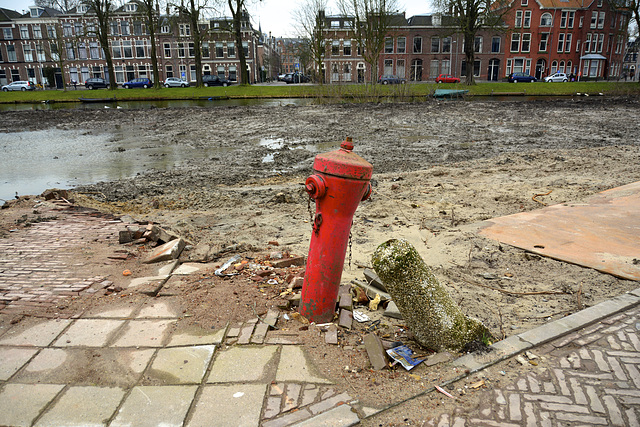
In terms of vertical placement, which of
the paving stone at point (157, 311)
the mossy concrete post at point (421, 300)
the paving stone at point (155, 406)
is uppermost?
the mossy concrete post at point (421, 300)

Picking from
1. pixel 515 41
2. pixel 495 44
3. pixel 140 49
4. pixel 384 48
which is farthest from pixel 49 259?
pixel 140 49

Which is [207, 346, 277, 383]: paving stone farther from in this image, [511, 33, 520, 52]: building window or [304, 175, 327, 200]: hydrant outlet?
[511, 33, 520, 52]: building window

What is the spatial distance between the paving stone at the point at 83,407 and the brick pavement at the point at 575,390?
6.03 feet

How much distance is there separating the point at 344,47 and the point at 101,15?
32574mm

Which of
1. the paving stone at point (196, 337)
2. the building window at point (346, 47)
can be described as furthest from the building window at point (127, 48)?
the paving stone at point (196, 337)

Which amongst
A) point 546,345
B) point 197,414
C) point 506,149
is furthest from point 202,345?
point 506,149

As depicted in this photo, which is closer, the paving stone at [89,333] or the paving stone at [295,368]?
the paving stone at [295,368]

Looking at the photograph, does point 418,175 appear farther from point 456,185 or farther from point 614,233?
point 614,233

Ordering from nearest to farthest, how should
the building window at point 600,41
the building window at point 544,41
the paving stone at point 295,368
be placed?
the paving stone at point 295,368 < the building window at point 544,41 < the building window at point 600,41

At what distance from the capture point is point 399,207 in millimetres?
6383

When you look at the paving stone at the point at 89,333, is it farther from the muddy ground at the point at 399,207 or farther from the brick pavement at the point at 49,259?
the brick pavement at the point at 49,259

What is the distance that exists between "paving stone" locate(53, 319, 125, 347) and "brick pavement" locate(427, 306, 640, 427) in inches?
92.8

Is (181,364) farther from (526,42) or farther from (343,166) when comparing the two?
(526,42)

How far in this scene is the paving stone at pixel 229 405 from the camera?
230 centimetres
